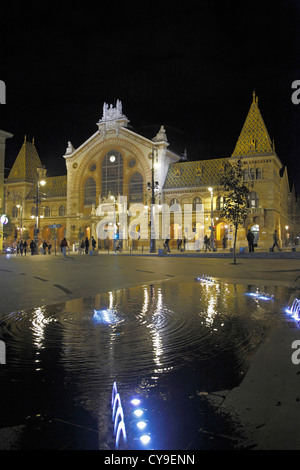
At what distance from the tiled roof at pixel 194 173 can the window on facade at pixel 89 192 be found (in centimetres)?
1255

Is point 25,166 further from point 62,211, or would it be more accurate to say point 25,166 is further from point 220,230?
point 220,230

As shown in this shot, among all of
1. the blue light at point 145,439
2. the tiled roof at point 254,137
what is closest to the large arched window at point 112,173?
the tiled roof at point 254,137

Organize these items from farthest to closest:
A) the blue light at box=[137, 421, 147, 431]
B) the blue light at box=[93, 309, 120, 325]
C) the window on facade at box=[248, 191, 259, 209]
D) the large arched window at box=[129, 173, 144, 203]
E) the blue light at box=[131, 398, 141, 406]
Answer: the large arched window at box=[129, 173, 144, 203]
the window on facade at box=[248, 191, 259, 209]
the blue light at box=[93, 309, 120, 325]
the blue light at box=[131, 398, 141, 406]
the blue light at box=[137, 421, 147, 431]

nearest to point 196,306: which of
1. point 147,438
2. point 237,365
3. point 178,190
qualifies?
point 237,365

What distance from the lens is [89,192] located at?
5941cm

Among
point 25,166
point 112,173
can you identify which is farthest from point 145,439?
point 25,166

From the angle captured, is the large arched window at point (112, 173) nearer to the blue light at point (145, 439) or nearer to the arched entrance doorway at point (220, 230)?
the arched entrance doorway at point (220, 230)

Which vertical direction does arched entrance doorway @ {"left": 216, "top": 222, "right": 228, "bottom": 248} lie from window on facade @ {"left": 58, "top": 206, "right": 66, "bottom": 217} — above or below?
below

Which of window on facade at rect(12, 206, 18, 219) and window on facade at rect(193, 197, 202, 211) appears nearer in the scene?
window on facade at rect(193, 197, 202, 211)

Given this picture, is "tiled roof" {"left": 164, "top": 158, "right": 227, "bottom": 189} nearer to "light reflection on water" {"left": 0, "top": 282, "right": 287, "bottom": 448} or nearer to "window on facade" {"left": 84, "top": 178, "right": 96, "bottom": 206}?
"window on facade" {"left": 84, "top": 178, "right": 96, "bottom": 206}

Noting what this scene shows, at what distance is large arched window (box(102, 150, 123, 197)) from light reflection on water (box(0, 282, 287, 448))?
165 feet

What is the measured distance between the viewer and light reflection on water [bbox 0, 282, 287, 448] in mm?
2949

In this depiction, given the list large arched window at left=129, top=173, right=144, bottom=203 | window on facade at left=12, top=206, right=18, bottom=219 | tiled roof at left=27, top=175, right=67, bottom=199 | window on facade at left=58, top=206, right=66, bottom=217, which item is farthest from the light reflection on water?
window on facade at left=12, top=206, right=18, bottom=219

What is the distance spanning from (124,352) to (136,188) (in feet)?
171
